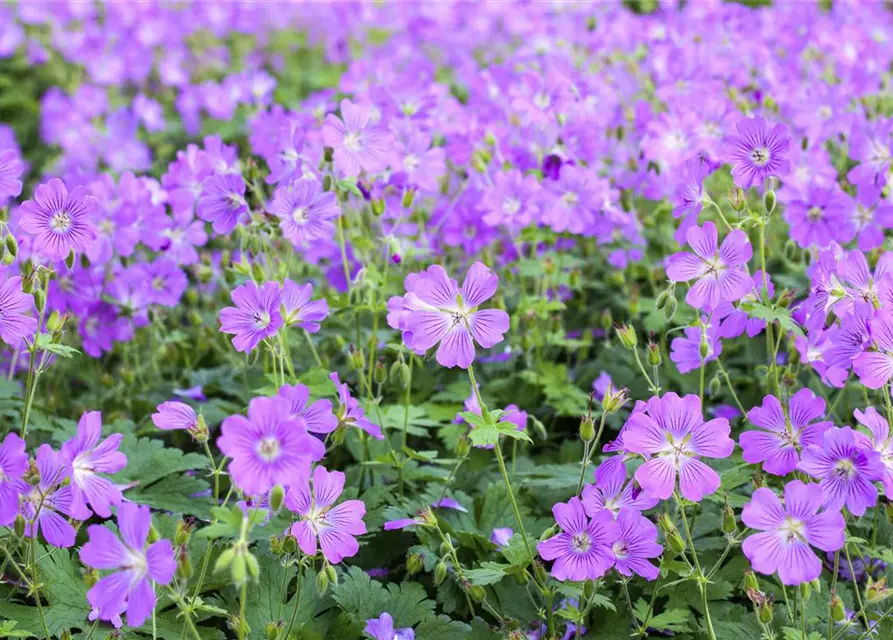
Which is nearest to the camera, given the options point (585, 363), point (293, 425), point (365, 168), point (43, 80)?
point (293, 425)

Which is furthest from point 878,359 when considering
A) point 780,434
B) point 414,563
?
point 414,563

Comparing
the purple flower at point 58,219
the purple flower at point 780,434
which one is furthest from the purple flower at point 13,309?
the purple flower at point 780,434

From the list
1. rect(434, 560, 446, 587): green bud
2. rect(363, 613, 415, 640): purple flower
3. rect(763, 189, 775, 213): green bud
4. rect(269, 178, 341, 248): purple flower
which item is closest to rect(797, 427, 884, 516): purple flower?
rect(763, 189, 775, 213): green bud

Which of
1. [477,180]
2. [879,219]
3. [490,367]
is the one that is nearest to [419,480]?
[490,367]

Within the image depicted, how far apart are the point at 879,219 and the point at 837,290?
0.71 metres

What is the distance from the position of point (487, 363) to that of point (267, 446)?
1.36 meters

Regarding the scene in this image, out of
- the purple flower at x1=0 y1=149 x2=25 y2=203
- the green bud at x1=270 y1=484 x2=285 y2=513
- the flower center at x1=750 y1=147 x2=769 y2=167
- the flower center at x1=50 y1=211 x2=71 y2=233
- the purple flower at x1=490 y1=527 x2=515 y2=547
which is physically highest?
the flower center at x1=750 y1=147 x2=769 y2=167

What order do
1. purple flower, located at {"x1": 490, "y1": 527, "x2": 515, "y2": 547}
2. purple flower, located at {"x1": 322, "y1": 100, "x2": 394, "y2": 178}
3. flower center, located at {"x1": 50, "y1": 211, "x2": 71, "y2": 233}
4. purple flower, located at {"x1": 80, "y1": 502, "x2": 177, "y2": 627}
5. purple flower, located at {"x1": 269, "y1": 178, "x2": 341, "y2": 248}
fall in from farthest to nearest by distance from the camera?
purple flower, located at {"x1": 322, "y1": 100, "x2": 394, "y2": 178}, purple flower, located at {"x1": 269, "y1": 178, "x2": 341, "y2": 248}, purple flower, located at {"x1": 490, "y1": 527, "x2": 515, "y2": 547}, flower center, located at {"x1": 50, "y1": 211, "x2": 71, "y2": 233}, purple flower, located at {"x1": 80, "y1": 502, "x2": 177, "y2": 627}

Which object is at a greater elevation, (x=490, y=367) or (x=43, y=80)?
(x=490, y=367)

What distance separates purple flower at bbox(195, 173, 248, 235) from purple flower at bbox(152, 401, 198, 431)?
0.60m

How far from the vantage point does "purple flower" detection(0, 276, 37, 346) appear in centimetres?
163

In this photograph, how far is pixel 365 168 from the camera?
2.26 m

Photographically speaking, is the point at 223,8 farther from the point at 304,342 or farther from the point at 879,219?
the point at 879,219

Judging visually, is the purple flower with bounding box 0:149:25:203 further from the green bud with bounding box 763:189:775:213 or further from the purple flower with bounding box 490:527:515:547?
the green bud with bounding box 763:189:775:213
